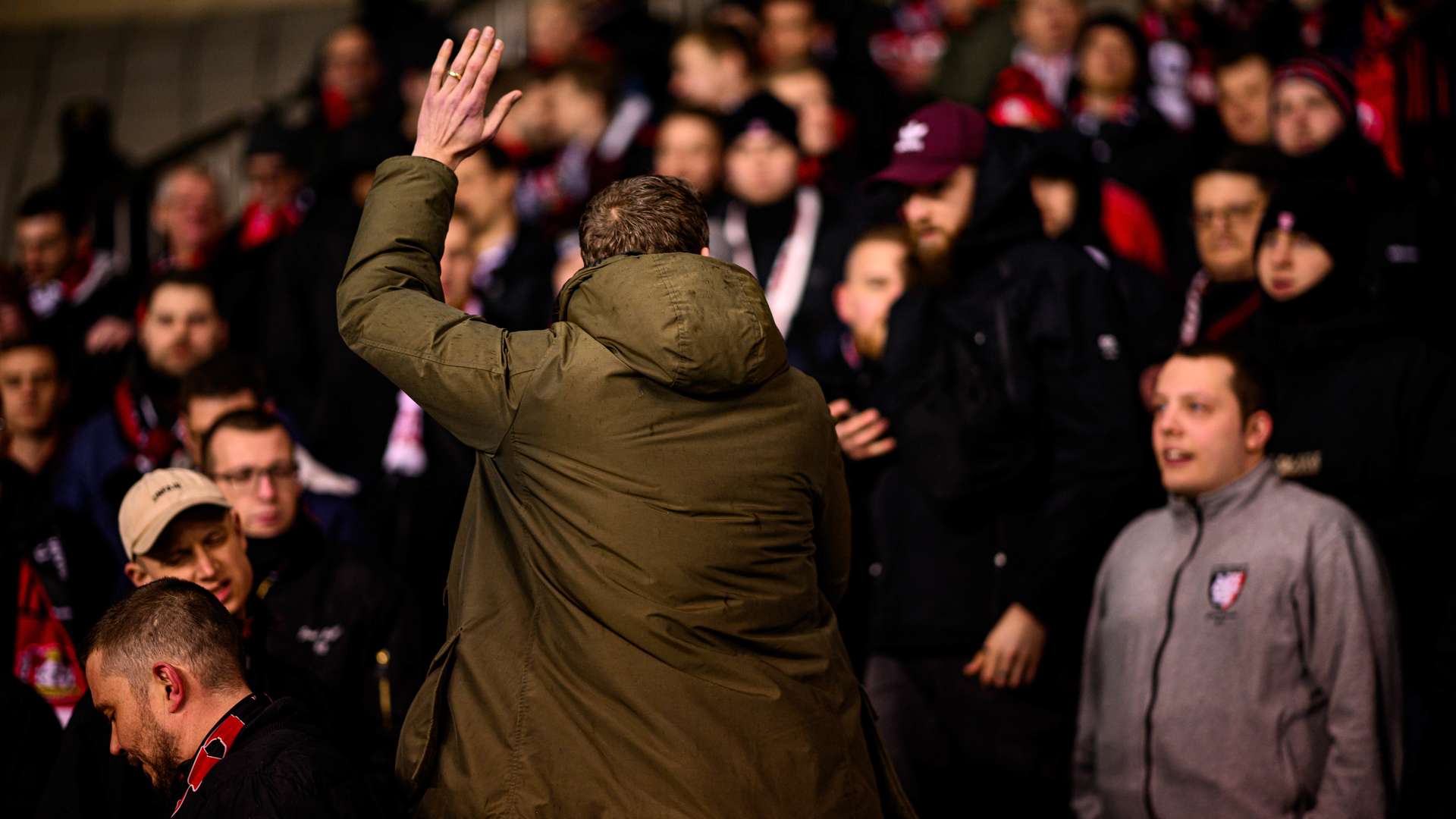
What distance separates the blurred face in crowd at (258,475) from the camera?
512 centimetres

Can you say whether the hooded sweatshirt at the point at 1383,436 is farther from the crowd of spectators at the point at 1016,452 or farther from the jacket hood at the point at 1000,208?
the jacket hood at the point at 1000,208

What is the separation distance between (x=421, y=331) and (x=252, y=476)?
2.16 metres

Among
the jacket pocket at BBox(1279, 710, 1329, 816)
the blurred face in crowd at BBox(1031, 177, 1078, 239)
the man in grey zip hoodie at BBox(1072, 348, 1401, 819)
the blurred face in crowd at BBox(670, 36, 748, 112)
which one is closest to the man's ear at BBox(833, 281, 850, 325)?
the blurred face in crowd at BBox(1031, 177, 1078, 239)

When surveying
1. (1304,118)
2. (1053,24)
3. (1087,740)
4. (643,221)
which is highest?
(1053,24)

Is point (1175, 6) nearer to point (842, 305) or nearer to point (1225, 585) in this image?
point (842, 305)

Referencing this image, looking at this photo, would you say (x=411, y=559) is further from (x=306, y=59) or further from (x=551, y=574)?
(x=306, y=59)

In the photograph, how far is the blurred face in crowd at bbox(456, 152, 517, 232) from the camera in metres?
7.92

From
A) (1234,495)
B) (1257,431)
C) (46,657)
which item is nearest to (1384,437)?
(1257,431)

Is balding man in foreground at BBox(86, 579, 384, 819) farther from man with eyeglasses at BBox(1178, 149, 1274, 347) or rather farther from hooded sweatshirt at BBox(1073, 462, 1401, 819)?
man with eyeglasses at BBox(1178, 149, 1274, 347)

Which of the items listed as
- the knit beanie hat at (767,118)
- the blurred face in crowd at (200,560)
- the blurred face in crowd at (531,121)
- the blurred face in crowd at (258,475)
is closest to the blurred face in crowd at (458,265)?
the knit beanie hat at (767,118)

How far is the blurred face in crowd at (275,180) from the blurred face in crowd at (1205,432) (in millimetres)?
5743

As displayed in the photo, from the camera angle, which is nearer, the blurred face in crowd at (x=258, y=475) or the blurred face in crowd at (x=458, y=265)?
the blurred face in crowd at (x=258, y=475)

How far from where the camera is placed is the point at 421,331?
3.24 m

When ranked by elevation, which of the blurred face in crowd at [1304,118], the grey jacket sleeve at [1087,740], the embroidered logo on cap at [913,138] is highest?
the blurred face in crowd at [1304,118]
